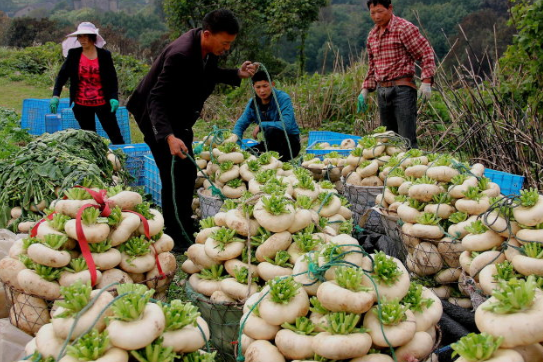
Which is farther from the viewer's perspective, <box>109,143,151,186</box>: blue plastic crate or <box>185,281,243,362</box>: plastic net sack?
<box>109,143,151,186</box>: blue plastic crate

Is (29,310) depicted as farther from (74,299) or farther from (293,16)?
(293,16)

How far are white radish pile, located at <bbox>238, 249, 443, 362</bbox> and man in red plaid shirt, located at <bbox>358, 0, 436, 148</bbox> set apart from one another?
333 cm

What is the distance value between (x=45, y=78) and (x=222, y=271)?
15765 mm

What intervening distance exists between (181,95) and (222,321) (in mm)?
1995

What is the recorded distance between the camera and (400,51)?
17.1 ft

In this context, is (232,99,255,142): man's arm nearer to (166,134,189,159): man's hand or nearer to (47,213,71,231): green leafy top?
(166,134,189,159): man's hand

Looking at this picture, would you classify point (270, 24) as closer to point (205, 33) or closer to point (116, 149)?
point (116, 149)

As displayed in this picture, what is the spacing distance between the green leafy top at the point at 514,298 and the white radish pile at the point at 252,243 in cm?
85

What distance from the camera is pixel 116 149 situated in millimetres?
5285

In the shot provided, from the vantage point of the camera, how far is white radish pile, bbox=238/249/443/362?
1.88m

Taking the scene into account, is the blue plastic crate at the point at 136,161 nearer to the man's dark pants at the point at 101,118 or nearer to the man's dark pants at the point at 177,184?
the man's dark pants at the point at 101,118

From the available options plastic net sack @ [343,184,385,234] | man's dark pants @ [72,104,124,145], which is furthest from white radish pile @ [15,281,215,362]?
man's dark pants @ [72,104,124,145]

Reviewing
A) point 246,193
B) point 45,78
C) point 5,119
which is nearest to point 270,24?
point 45,78

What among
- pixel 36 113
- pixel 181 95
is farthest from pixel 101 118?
pixel 181 95
